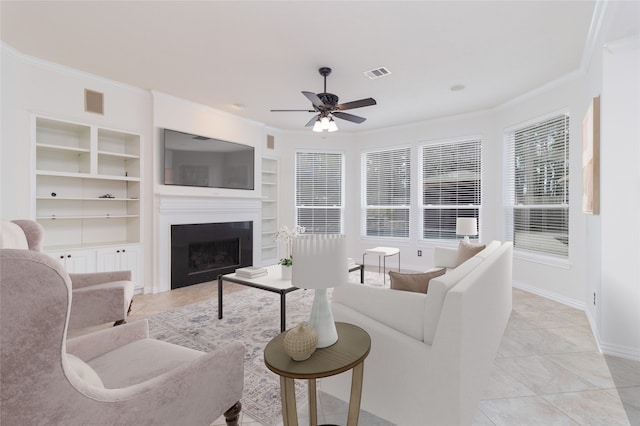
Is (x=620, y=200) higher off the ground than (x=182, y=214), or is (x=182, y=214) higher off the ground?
(x=620, y=200)

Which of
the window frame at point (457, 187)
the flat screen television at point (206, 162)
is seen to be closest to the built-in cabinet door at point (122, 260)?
the flat screen television at point (206, 162)

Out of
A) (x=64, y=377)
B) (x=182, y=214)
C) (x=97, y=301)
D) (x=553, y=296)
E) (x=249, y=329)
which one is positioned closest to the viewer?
(x=64, y=377)

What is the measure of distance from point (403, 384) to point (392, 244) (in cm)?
489

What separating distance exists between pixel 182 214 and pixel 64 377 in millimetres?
4052

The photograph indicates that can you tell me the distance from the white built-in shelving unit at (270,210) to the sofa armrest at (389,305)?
15.1 feet

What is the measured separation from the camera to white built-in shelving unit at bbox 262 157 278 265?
21.0 feet

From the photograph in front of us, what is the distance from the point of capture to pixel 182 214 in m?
4.68

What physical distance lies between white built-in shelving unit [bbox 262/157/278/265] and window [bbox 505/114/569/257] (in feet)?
14.0

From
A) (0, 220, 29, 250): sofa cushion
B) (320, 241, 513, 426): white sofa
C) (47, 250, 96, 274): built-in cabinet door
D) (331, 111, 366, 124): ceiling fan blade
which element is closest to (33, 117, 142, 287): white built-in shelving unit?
(47, 250, 96, 274): built-in cabinet door

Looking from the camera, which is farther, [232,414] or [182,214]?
[182,214]

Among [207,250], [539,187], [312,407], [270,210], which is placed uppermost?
[539,187]

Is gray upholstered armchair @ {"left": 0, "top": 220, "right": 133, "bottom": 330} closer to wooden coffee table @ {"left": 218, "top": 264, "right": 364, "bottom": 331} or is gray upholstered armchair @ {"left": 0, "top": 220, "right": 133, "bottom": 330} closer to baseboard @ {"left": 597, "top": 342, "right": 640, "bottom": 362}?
wooden coffee table @ {"left": 218, "top": 264, "right": 364, "bottom": 331}

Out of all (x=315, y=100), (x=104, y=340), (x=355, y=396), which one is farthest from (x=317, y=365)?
(x=315, y=100)

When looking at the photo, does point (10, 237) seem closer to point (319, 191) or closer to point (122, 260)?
point (122, 260)
